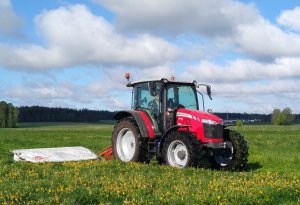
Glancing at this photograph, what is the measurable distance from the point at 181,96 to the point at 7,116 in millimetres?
91699

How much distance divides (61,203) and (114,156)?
27.4 feet

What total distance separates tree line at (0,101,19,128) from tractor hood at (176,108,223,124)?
91115 mm

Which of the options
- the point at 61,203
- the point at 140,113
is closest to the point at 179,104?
the point at 140,113

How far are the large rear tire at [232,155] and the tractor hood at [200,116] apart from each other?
2.04 ft

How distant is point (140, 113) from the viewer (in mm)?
14234

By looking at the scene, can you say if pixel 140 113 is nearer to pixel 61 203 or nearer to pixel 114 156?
pixel 114 156

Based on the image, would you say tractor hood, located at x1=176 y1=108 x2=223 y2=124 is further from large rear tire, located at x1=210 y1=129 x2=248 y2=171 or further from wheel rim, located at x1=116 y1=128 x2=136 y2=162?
wheel rim, located at x1=116 y1=128 x2=136 y2=162

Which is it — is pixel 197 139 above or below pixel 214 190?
above

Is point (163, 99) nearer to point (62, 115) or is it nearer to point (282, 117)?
point (282, 117)

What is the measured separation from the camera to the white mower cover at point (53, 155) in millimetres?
13777

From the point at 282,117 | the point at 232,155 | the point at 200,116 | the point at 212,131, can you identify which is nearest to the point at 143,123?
the point at 200,116

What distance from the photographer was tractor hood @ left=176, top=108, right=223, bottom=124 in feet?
42.4

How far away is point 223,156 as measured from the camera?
13469 millimetres

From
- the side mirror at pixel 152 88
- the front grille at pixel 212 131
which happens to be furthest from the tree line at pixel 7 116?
the front grille at pixel 212 131
